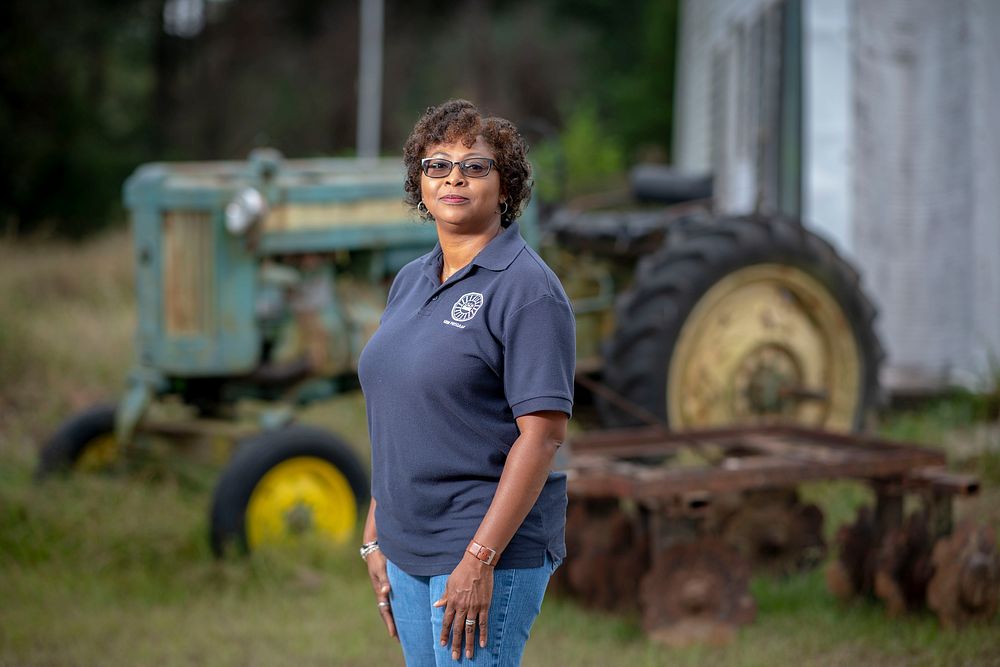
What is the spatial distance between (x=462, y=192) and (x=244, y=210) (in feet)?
10.2

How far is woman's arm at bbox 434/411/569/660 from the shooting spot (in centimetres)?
209

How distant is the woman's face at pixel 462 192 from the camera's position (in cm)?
224

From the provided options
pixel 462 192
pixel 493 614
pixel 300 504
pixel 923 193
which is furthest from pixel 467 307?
pixel 923 193

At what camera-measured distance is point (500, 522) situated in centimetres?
208

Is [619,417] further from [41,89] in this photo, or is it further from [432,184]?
[41,89]

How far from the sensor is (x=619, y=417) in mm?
5320

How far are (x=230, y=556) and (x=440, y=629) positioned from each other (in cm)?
277

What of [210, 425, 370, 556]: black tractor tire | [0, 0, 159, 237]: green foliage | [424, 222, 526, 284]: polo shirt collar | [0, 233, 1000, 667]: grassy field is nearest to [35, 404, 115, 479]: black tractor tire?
[0, 233, 1000, 667]: grassy field

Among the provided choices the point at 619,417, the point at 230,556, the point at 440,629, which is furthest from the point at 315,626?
the point at 440,629

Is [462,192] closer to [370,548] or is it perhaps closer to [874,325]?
[370,548]

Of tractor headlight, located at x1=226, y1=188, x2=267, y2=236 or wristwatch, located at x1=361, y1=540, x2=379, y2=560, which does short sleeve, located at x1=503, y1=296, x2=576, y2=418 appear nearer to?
wristwatch, located at x1=361, y1=540, x2=379, y2=560

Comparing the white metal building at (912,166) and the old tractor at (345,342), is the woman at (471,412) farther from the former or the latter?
the white metal building at (912,166)

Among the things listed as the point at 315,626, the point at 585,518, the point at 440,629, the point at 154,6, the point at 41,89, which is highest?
the point at 154,6

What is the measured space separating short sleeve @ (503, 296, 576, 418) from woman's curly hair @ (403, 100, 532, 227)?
30 centimetres
